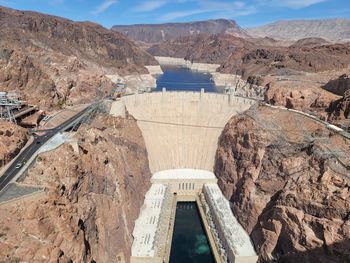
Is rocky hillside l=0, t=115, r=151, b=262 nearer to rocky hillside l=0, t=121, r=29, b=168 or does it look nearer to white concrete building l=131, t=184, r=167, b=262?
white concrete building l=131, t=184, r=167, b=262

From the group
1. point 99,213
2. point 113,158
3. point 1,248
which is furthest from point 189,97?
point 1,248

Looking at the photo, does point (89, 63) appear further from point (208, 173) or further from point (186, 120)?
point (208, 173)

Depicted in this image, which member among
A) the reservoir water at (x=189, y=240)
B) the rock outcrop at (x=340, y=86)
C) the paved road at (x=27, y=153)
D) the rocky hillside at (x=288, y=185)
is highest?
the rock outcrop at (x=340, y=86)

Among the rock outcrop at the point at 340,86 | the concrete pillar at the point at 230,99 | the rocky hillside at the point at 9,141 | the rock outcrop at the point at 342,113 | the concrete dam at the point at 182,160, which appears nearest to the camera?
the rocky hillside at the point at 9,141

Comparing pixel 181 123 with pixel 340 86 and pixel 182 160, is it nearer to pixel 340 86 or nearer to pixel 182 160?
pixel 182 160

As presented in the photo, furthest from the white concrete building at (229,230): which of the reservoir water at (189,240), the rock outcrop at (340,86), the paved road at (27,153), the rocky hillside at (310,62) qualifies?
the rocky hillside at (310,62)

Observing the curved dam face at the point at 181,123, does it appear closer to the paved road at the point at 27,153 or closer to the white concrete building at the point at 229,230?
the white concrete building at the point at 229,230

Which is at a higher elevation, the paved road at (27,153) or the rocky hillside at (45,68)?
the rocky hillside at (45,68)

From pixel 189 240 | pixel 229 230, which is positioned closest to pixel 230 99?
pixel 229 230
